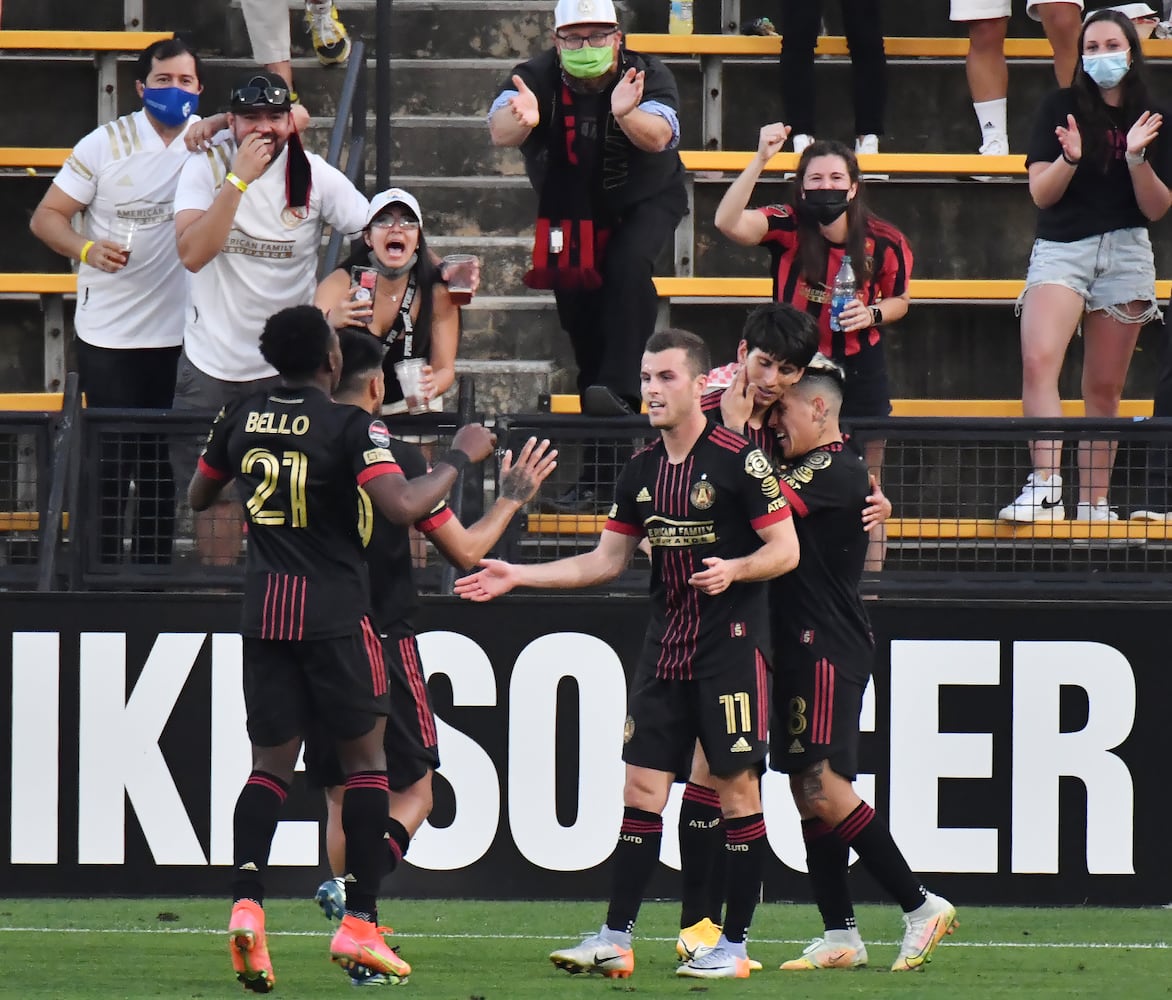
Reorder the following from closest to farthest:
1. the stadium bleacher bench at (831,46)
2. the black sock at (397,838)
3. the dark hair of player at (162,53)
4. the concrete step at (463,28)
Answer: the black sock at (397,838) < the dark hair of player at (162,53) < the stadium bleacher bench at (831,46) < the concrete step at (463,28)

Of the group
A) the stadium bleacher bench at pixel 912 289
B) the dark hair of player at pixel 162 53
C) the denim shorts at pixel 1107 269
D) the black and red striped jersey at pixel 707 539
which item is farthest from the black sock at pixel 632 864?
the dark hair of player at pixel 162 53

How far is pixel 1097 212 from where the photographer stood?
8.73m

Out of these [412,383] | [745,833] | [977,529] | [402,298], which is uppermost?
[402,298]

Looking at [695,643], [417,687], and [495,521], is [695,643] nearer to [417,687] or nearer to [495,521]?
[495,521]

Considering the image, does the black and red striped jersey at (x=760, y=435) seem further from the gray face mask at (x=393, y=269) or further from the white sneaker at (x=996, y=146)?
the white sneaker at (x=996, y=146)

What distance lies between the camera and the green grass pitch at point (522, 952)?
5.84 meters

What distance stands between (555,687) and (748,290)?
9.06ft

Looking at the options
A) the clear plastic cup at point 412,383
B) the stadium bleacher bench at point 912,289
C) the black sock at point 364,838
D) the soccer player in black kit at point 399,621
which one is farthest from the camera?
the stadium bleacher bench at point 912,289

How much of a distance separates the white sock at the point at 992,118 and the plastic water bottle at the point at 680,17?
5.25 feet

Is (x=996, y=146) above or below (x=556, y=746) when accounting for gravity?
above

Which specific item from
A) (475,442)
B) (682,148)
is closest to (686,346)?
(475,442)

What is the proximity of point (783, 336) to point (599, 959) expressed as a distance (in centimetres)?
196

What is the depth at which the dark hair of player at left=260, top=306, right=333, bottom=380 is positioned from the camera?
6.02 meters

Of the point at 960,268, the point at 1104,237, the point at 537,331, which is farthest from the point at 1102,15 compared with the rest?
the point at 537,331
